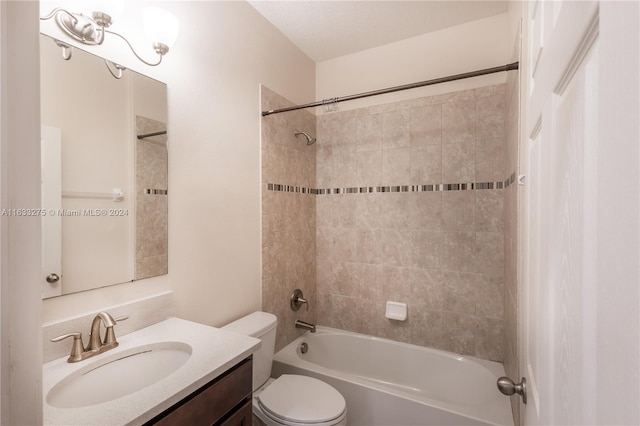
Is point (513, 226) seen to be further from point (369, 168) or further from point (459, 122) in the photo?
point (369, 168)

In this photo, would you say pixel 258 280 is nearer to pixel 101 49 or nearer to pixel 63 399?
pixel 63 399

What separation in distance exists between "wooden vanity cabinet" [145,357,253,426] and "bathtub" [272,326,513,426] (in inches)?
34.5

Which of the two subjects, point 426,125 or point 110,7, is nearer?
point 110,7

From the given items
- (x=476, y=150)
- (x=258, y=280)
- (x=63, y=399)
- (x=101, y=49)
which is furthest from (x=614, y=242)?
(x=476, y=150)

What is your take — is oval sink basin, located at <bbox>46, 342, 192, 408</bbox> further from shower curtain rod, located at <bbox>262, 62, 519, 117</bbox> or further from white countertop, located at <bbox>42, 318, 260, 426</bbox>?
shower curtain rod, located at <bbox>262, 62, 519, 117</bbox>

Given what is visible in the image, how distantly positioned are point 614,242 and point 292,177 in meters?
2.17

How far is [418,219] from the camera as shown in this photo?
2.26 meters

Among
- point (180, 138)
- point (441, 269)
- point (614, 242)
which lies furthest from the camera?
point (441, 269)

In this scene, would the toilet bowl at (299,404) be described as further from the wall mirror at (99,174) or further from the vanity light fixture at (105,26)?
the vanity light fixture at (105,26)

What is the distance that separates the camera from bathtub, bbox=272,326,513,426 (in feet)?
5.30

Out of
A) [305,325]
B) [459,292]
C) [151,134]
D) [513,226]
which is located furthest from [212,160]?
[459,292]

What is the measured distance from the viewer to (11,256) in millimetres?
389

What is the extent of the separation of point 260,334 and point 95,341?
0.78m

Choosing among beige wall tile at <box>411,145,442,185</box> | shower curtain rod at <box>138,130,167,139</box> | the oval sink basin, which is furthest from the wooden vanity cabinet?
beige wall tile at <box>411,145,442,185</box>
